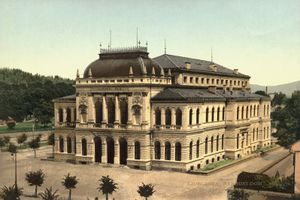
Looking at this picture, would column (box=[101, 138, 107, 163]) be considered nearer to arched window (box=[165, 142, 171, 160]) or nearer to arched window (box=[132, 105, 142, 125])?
arched window (box=[132, 105, 142, 125])

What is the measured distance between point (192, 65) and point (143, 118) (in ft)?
58.4

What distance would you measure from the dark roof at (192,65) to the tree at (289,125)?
1216 cm

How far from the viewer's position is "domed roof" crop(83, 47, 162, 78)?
1838 inches

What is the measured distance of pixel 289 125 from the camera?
181 feet

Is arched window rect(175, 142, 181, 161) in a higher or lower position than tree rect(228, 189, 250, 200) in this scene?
higher

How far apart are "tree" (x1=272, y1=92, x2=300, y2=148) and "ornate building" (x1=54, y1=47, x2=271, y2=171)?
17.1 ft

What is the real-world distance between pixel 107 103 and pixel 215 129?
1338 centimetres

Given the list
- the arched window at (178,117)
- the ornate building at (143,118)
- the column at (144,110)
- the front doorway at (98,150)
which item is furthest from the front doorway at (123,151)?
the arched window at (178,117)

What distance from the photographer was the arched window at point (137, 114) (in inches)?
1804

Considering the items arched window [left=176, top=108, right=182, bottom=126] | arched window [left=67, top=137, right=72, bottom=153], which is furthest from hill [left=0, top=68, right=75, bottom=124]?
arched window [left=176, top=108, right=182, bottom=126]

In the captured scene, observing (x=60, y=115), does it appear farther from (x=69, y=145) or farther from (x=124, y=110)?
(x=124, y=110)

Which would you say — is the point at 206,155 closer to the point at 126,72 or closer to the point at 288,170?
the point at 288,170

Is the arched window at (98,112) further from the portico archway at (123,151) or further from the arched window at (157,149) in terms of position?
the arched window at (157,149)

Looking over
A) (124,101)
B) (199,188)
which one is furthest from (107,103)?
(199,188)
